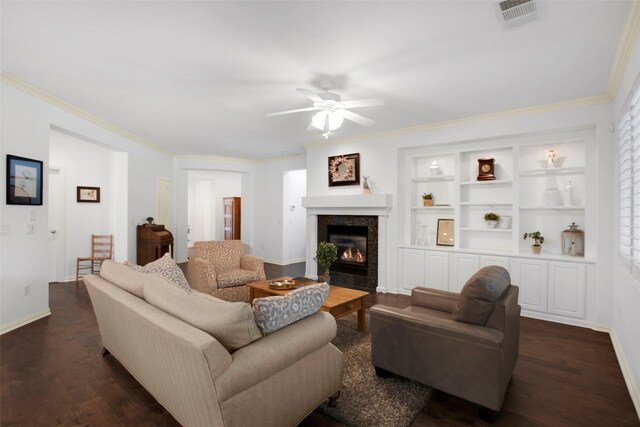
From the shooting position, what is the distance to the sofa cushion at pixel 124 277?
2.13 meters

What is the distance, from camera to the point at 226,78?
313 cm

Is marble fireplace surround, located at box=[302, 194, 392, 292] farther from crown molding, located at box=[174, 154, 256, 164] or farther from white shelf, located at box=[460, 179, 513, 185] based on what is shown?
crown molding, located at box=[174, 154, 256, 164]

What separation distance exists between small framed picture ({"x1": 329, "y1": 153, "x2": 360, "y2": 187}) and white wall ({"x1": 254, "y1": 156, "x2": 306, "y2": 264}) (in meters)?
1.76

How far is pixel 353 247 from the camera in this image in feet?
18.4

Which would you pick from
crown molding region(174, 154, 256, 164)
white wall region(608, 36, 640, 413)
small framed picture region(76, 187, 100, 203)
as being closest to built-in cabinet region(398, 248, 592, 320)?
white wall region(608, 36, 640, 413)

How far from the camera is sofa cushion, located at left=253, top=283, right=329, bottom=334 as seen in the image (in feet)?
5.47

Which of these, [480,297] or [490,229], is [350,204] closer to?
[490,229]

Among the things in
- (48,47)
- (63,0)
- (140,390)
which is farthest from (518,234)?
(48,47)

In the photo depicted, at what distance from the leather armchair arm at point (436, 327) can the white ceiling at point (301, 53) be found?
2055mm

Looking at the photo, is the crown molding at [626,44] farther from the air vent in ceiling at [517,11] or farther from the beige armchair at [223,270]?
the beige armchair at [223,270]

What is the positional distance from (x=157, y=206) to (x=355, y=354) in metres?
5.50

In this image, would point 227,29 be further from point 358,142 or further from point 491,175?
point 491,175

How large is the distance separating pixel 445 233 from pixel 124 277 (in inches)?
168

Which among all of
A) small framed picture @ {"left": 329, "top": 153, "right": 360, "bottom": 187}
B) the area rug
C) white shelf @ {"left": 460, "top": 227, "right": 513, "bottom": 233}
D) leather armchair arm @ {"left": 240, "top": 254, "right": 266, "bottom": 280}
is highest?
small framed picture @ {"left": 329, "top": 153, "right": 360, "bottom": 187}
